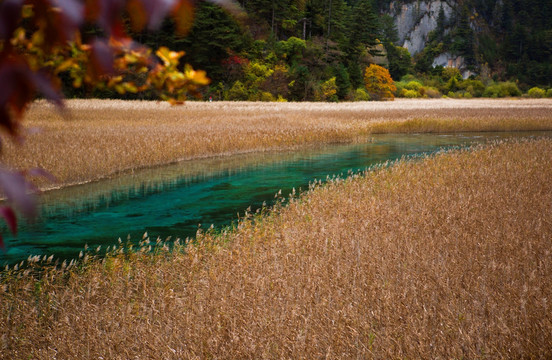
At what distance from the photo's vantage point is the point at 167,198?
37.5 feet

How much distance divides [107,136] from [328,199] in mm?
10618

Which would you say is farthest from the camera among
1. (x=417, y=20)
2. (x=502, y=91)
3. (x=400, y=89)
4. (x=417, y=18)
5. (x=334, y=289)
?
(x=417, y=20)

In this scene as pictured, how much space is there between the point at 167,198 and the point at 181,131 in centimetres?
812

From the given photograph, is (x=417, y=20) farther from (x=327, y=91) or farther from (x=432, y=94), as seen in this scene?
Result: (x=327, y=91)

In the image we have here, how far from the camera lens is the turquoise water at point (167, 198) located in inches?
333

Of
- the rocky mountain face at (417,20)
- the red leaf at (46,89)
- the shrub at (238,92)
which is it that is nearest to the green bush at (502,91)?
the shrub at (238,92)

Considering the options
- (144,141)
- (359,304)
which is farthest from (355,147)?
(359,304)

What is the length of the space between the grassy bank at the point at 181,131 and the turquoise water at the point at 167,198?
68cm

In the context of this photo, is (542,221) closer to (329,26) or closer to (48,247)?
(48,247)

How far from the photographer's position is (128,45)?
1173mm

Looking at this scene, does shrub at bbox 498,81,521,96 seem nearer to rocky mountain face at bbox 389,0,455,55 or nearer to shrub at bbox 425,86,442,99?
shrub at bbox 425,86,442,99

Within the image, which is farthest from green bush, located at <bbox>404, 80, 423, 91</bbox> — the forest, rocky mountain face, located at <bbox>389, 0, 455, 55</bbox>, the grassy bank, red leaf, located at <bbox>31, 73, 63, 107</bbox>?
red leaf, located at <bbox>31, 73, 63, 107</bbox>

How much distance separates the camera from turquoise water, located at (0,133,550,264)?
27.7ft

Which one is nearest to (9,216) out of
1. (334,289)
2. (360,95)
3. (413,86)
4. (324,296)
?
(324,296)
